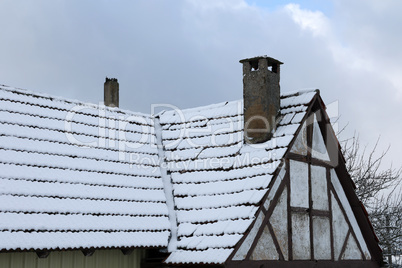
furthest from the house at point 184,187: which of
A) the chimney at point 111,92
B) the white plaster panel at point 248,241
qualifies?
the chimney at point 111,92

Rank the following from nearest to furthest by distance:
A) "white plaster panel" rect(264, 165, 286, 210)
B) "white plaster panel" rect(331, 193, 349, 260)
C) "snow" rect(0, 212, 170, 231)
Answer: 1. "snow" rect(0, 212, 170, 231)
2. "white plaster panel" rect(264, 165, 286, 210)
3. "white plaster panel" rect(331, 193, 349, 260)

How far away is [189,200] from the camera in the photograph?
36.9 feet

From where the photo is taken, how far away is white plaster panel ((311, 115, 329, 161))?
12.2 metres

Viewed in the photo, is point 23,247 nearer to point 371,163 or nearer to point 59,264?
point 59,264

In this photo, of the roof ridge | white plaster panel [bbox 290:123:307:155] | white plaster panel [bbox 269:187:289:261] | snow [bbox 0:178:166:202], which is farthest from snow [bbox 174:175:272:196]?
the roof ridge

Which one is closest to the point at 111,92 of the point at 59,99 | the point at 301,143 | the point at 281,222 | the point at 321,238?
the point at 59,99

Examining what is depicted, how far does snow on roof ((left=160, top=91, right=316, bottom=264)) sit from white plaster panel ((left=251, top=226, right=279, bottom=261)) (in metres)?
0.68

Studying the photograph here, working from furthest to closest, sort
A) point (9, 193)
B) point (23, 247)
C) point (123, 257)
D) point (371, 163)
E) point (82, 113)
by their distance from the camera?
point (371, 163) → point (82, 113) → point (123, 257) → point (9, 193) → point (23, 247)

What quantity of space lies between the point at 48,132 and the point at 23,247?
130 inches

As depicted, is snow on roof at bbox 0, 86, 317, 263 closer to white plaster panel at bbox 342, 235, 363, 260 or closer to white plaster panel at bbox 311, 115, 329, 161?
white plaster panel at bbox 311, 115, 329, 161

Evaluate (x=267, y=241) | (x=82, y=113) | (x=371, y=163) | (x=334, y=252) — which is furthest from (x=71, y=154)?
(x=371, y=163)

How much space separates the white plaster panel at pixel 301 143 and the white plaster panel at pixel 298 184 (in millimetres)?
227

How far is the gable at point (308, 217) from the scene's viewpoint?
10.4 meters

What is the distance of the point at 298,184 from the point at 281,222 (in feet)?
3.21
